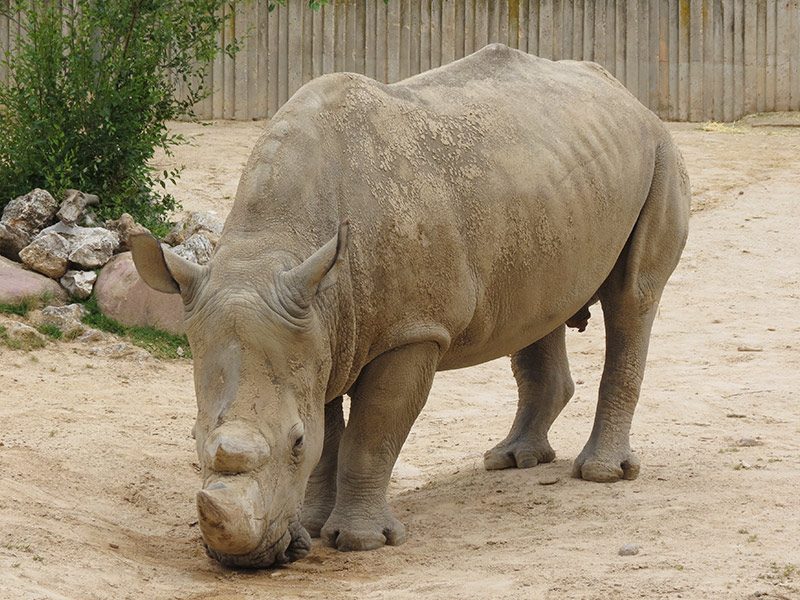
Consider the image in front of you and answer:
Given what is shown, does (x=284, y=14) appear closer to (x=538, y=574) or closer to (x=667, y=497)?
(x=667, y=497)

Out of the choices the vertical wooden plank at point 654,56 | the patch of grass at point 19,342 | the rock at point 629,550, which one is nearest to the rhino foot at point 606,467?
the rock at point 629,550

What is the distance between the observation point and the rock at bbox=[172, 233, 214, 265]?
9.97 m

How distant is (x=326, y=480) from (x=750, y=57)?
11.6 m

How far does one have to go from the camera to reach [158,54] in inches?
420

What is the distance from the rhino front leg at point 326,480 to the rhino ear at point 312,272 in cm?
108

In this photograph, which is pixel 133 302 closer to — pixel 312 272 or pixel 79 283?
pixel 79 283

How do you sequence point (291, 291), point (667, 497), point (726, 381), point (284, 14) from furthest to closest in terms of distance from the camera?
point (284, 14) → point (726, 381) → point (667, 497) → point (291, 291)

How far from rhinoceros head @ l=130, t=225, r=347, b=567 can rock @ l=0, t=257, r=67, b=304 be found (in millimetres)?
4540

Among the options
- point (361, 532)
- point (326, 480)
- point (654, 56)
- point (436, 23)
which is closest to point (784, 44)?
point (654, 56)

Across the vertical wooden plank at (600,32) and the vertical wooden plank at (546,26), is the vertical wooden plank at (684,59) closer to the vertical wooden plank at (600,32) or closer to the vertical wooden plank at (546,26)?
the vertical wooden plank at (600,32)

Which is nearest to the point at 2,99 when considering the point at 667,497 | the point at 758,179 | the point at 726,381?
the point at 726,381

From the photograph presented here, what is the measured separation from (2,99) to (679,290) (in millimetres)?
5691

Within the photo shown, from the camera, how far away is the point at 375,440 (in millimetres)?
5992

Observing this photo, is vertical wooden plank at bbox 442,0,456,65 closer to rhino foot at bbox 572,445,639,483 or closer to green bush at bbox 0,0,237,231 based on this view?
green bush at bbox 0,0,237,231
